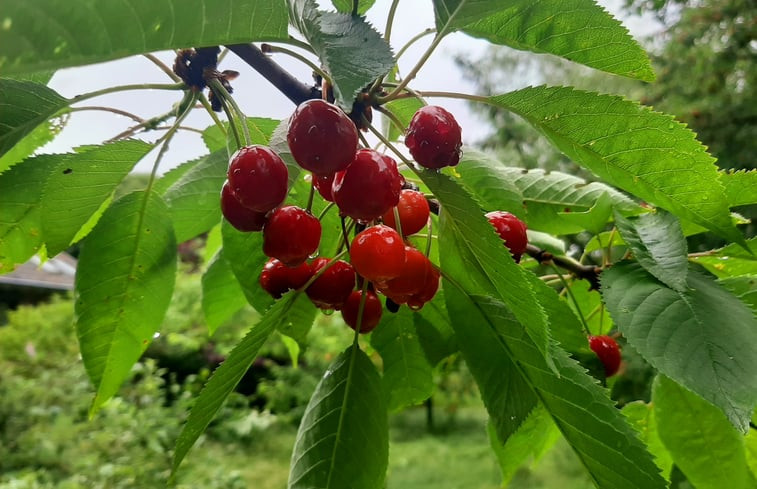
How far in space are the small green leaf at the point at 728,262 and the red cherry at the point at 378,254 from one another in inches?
20.2

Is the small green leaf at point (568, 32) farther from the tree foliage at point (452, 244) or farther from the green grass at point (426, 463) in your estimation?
the green grass at point (426, 463)

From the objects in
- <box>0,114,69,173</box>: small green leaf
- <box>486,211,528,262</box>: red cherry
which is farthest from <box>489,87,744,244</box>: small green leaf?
<box>0,114,69,173</box>: small green leaf

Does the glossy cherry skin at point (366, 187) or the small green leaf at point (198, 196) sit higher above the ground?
the small green leaf at point (198, 196)

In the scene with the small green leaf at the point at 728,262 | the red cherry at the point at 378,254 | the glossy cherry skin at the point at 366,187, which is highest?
the glossy cherry skin at the point at 366,187

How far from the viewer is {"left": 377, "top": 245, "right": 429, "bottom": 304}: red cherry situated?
57 centimetres

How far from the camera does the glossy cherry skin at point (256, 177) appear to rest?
A: 0.53 metres

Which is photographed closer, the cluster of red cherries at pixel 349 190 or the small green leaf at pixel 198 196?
the cluster of red cherries at pixel 349 190

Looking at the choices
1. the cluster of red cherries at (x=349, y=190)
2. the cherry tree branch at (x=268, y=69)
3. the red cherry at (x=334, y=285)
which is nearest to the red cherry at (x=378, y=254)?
the cluster of red cherries at (x=349, y=190)

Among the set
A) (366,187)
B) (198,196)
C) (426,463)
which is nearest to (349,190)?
(366,187)

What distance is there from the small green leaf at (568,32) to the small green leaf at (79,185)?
0.47 m

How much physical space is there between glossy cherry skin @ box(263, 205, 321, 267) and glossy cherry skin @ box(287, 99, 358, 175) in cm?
9

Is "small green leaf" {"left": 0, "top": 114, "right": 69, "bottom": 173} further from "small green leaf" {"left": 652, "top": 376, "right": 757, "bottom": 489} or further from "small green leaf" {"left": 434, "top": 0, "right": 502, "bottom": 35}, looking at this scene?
"small green leaf" {"left": 652, "top": 376, "right": 757, "bottom": 489}

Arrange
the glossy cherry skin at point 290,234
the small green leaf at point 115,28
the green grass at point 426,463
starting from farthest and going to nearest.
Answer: the green grass at point 426,463, the glossy cherry skin at point 290,234, the small green leaf at point 115,28

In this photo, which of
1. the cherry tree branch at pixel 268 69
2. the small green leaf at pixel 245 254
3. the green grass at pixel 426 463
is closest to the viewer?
the cherry tree branch at pixel 268 69
